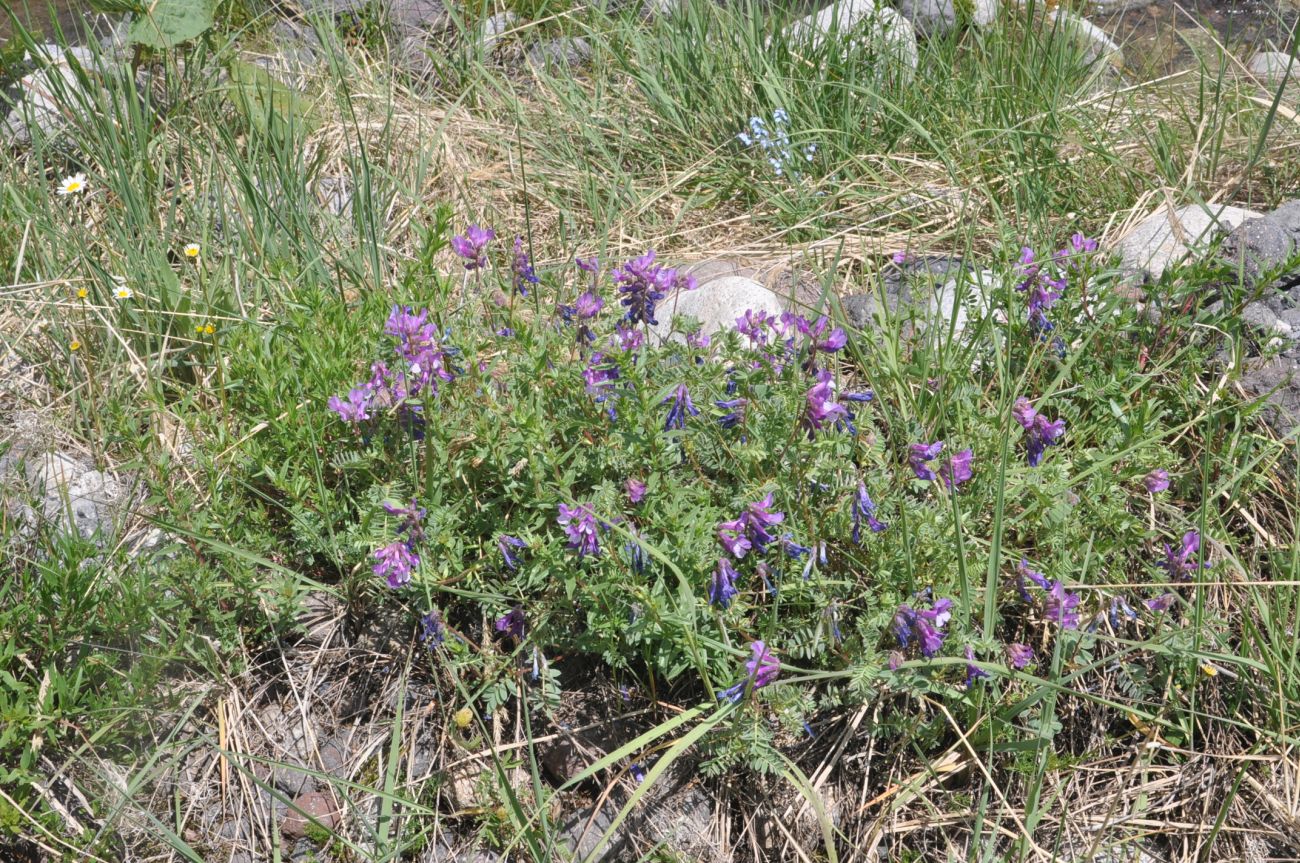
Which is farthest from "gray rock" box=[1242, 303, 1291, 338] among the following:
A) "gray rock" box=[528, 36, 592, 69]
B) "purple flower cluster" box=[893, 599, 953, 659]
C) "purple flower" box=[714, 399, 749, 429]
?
"gray rock" box=[528, 36, 592, 69]

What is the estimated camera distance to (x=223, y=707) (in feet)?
7.31

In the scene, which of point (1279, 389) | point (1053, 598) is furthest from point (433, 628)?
point (1279, 389)

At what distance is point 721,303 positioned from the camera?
3.00 m

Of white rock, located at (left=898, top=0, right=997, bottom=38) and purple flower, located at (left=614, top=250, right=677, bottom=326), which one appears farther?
white rock, located at (left=898, top=0, right=997, bottom=38)

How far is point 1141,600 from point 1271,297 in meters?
0.99

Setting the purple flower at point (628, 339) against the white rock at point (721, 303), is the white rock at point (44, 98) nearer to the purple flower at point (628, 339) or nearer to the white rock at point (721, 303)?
the white rock at point (721, 303)

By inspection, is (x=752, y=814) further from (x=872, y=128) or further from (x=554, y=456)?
(x=872, y=128)

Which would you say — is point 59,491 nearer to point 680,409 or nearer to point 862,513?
point 680,409

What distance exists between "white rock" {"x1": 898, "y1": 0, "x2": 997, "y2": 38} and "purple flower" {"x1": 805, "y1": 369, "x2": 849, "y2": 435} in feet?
8.21

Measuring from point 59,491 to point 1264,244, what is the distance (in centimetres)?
308

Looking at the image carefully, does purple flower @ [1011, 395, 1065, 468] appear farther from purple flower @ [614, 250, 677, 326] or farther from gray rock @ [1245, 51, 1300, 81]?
gray rock @ [1245, 51, 1300, 81]

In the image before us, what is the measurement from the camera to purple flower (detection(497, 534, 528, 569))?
2057 millimetres

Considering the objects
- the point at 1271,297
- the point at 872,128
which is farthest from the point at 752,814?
the point at 872,128

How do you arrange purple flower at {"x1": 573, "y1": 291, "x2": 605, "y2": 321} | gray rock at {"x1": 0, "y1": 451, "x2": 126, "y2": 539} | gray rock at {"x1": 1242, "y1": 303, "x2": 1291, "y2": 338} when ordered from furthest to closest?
1. gray rock at {"x1": 1242, "y1": 303, "x2": 1291, "y2": 338}
2. gray rock at {"x1": 0, "y1": 451, "x2": 126, "y2": 539}
3. purple flower at {"x1": 573, "y1": 291, "x2": 605, "y2": 321}
